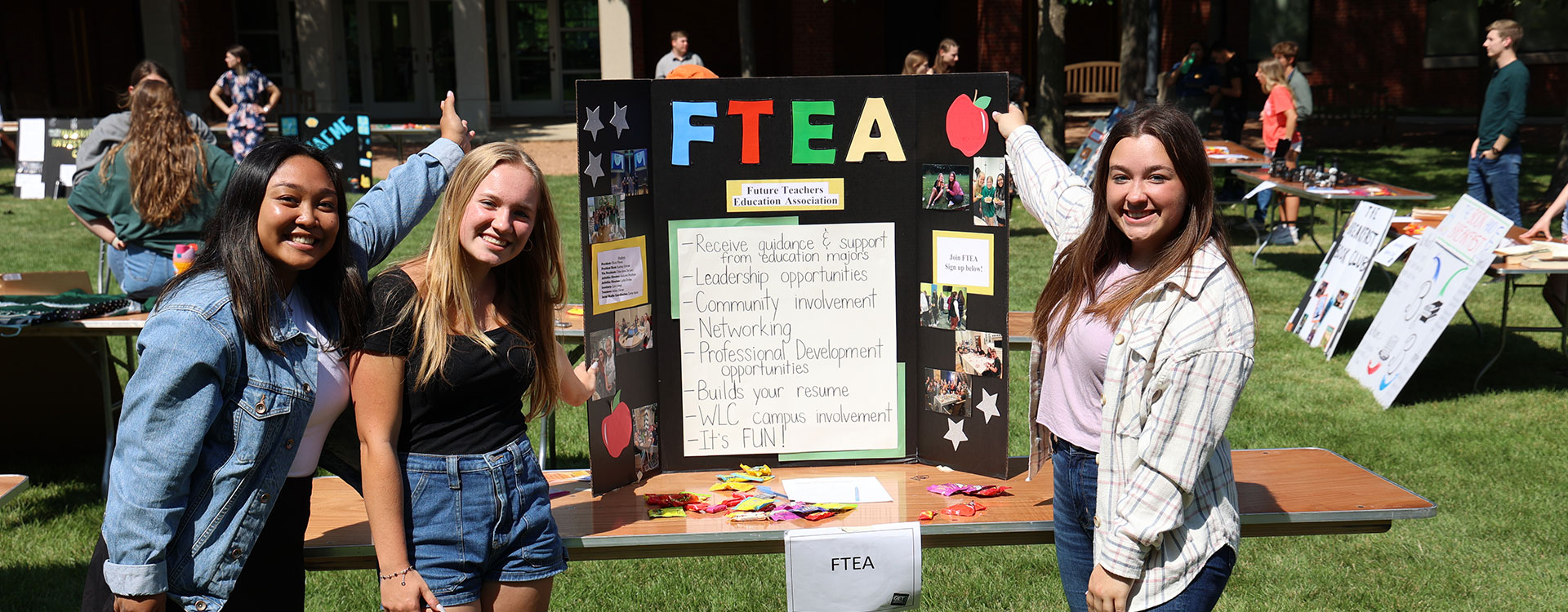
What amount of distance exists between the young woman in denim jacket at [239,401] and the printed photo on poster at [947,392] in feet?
5.39

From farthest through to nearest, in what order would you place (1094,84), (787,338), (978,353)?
1. (1094,84)
2. (787,338)
3. (978,353)

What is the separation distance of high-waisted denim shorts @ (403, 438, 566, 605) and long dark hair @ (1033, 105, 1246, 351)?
1204 millimetres

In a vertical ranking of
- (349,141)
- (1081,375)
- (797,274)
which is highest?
(349,141)

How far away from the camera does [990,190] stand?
307cm

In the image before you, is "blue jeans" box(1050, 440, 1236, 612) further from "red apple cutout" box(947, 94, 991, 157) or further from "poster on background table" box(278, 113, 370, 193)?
"poster on background table" box(278, 113, 370, 193)

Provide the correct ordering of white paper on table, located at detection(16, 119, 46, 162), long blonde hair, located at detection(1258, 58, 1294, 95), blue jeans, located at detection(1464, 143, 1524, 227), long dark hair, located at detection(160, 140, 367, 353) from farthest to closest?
long blonde hair, located at detection(1258, 58, 1294, 95), white paper on table, located at detection(16, 119, 46, 162), blue jeans, located at detection(1464, 143, 1524, 227), long dark hair, located at detection(160, 140, 367, 353)

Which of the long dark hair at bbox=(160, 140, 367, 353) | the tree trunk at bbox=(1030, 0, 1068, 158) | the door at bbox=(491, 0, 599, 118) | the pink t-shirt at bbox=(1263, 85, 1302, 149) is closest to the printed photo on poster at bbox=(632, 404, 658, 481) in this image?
the long dark hair at bbox=(160, 140, 367, 353)

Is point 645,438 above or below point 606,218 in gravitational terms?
below

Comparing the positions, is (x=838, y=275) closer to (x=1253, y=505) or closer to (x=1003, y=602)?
(x=1253, y=505)

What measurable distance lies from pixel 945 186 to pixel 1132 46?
1334 centimetres

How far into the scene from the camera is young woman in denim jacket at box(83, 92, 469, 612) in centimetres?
197

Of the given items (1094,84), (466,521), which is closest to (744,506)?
(466,521)

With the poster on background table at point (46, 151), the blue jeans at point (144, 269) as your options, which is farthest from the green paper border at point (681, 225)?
the poster on background table at point (46, 151)

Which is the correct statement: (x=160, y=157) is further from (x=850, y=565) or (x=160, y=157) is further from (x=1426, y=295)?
(x=1426, y=295)
